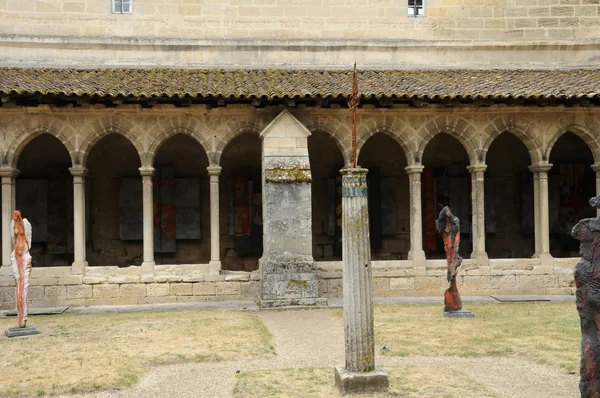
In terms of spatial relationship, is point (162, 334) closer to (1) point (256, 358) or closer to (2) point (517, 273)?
(1) point (256, 358)

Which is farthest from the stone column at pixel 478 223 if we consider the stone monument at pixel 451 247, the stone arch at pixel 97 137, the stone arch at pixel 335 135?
the stone arch at pixel 97 137

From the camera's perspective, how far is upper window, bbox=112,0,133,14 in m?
14.1

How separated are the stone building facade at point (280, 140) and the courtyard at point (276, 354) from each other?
1866 millimetres

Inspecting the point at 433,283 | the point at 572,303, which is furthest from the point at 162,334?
the point at 572,303

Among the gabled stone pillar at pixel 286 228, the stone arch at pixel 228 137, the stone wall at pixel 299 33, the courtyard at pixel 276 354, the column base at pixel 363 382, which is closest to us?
the column base at pixel 363 382

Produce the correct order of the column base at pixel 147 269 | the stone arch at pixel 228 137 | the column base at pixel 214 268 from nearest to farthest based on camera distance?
the column base at pixel 147 269
the column base at pixel 214 268
the stone arch at pixel 228 137

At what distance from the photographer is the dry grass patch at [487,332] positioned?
6949 mm

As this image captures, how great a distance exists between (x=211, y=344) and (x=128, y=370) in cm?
138

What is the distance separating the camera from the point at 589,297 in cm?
435


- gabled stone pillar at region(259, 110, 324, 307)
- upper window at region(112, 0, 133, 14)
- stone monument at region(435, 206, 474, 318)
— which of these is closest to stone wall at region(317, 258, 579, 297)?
gabled stone pillar at region(259, 110, 324, 307)

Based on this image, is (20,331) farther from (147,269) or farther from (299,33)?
(299,33)

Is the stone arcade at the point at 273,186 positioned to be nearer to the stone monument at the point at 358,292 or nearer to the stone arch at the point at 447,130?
the stone arch at the point at 447,130

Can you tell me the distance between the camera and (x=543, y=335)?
308 inches

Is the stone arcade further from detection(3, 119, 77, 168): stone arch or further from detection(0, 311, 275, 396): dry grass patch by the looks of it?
detection(0, 311, 275, 396): dry grass patch
